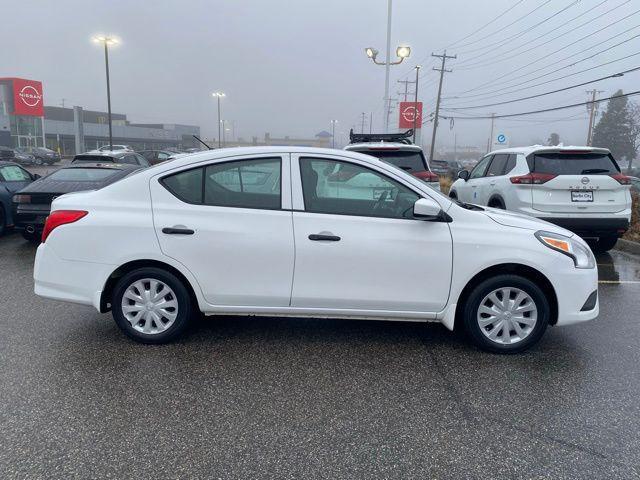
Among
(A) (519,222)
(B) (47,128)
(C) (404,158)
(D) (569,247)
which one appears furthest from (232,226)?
(B) (47,128)

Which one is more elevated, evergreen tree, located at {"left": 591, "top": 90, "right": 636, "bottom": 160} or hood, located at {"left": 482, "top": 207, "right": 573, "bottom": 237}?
evergreen tree, located at {"left": 591, "top": 90, "right": 636, "bottom": 160}

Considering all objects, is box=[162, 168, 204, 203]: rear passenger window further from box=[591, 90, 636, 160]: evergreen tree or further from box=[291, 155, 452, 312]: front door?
box=[591, 90, 636, 160]: evergreen tree

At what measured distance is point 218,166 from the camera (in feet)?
13.7

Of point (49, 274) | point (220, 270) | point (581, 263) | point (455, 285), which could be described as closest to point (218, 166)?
point (220, 270)

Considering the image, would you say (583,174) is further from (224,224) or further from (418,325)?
(224,224)

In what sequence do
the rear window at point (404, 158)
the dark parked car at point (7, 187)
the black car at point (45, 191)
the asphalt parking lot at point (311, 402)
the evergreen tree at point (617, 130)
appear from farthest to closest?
the evergreen tree at point (617, 130)
the dark parked car at point (7, 187)
the black car at point (45, 191)
the rear window at point (404, 158)
the asphalt parking lot at point (311, 402)

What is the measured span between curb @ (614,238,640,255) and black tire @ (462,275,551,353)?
Answer: 19.9ft

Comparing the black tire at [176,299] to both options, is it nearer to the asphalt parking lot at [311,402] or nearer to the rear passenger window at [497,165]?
the asphalt parking lot at [311,402]

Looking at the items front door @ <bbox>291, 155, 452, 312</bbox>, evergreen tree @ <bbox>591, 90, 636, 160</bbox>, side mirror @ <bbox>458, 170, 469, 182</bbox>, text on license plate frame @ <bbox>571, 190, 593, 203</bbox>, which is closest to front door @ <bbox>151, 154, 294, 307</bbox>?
front door @ <bbox>291, 155, 452, 312</bbox>

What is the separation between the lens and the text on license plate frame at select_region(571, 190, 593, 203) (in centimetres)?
727

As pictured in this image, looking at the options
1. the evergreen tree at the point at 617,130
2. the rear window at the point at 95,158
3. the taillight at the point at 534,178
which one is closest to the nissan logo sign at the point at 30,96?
the rear window at the point at 95,158

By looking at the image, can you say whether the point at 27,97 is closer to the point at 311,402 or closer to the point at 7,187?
the point at 7,187

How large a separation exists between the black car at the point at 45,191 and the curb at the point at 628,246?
9440mm

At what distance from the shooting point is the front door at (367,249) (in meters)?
3.97
